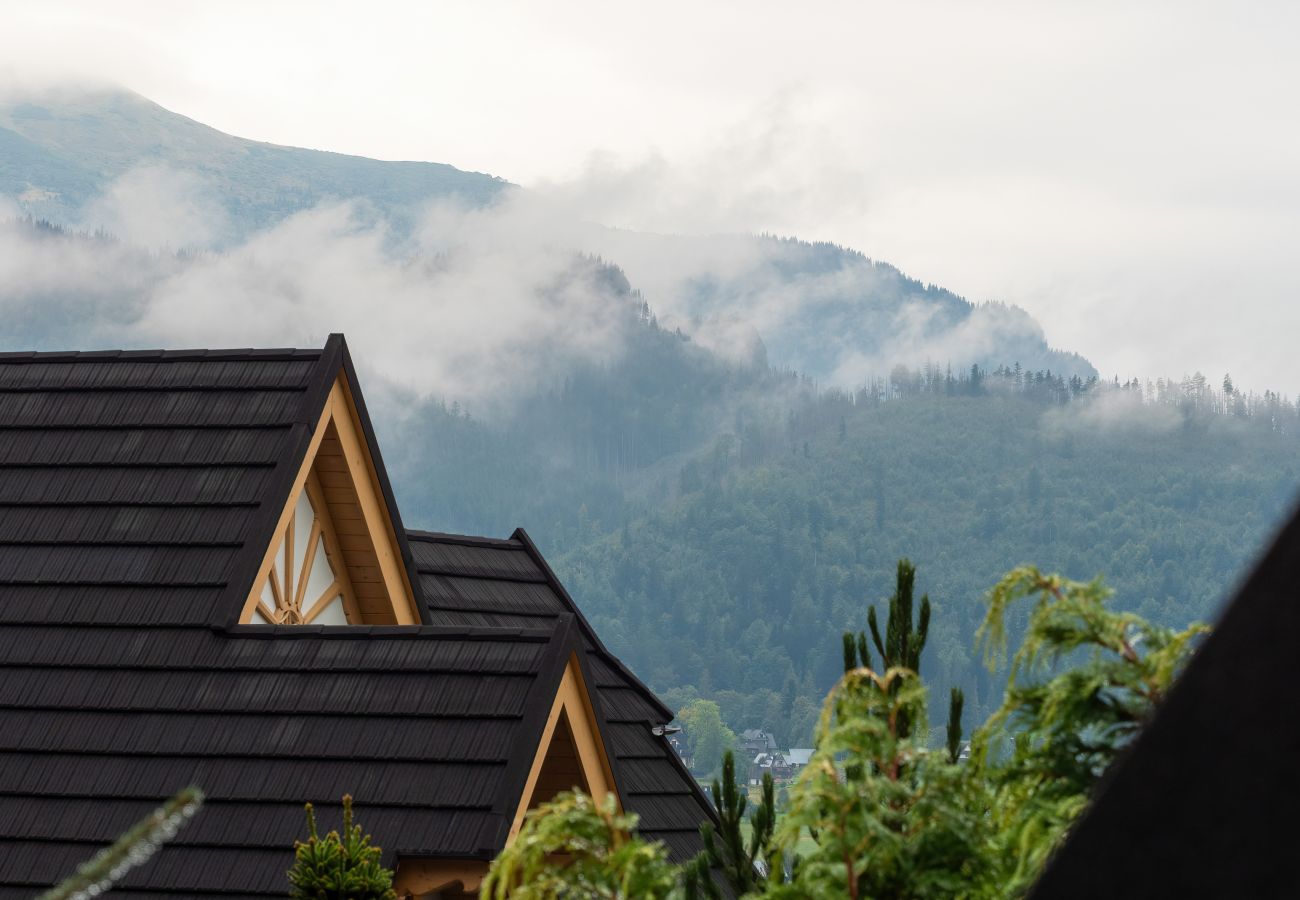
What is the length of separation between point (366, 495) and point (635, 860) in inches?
248

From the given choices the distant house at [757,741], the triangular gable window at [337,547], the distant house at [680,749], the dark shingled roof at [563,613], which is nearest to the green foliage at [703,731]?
the distant house at [680,749]

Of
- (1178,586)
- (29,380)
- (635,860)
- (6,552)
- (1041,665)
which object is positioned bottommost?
(635,860)

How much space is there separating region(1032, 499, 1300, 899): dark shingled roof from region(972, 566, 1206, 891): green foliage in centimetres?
103

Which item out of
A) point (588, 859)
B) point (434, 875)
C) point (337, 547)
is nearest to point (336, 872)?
point (434, 875)

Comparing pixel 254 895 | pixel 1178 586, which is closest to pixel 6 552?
pixel 254 895

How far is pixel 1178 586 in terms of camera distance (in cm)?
17200

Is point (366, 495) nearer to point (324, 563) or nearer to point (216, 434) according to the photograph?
point (324, 563)

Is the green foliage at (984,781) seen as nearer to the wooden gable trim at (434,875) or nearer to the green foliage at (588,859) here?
the green foliage at (588,859)

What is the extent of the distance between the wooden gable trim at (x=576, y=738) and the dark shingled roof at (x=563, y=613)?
4.02 feet

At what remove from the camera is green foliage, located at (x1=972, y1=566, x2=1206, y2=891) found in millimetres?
2920

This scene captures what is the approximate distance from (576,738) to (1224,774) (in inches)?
232

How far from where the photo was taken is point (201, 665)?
24.0 feet

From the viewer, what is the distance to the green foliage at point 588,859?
9.68ft

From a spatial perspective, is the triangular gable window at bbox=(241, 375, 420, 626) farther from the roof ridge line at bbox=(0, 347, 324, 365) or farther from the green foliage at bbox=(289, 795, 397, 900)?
the green foliage at bbox=(289, 795, 397, 900)
